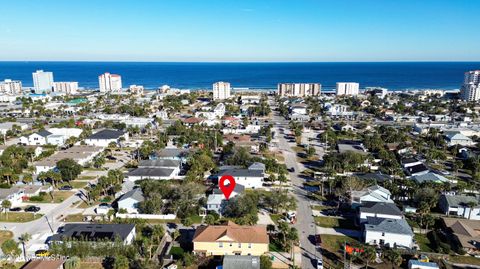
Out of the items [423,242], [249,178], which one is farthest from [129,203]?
[423,242]

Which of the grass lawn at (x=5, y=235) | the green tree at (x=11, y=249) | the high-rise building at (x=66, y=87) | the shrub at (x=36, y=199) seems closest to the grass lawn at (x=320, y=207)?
the green tree at (x=11, y=249)

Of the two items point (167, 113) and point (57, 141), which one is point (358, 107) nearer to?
point (167, 113)

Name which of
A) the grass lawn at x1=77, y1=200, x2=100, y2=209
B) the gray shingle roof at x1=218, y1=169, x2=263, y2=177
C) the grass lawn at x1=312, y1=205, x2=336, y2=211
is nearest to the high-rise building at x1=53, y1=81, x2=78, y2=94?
the grass lawn at x1=77, y1=200, x2=100, y2=209

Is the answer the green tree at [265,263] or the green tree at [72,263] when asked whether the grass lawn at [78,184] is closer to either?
Answer: the green tree at [72,263]

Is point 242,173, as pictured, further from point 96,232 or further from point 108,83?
point 108,83

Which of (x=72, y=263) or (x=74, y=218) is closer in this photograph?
(x=72, y=263)

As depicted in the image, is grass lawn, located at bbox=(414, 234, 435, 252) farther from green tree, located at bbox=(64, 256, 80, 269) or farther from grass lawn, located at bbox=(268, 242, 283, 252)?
green tree, located at bbox=(64, 256, 80, 269)
